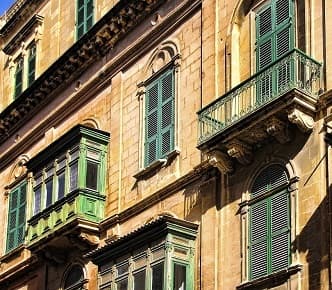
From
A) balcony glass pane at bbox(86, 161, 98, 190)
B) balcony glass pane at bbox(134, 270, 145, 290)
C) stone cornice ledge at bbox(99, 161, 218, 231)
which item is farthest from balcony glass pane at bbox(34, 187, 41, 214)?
balcony glass pane at bbox(134, 270, 145, 290)

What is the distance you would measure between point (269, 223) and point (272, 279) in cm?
128

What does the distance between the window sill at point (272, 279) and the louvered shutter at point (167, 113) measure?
17.6ft

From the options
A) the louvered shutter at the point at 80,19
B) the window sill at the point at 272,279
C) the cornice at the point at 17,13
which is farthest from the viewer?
the cornice at the point at 17,13

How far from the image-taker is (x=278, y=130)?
22.3 metres

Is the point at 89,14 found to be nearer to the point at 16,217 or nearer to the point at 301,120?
the point at 16,217

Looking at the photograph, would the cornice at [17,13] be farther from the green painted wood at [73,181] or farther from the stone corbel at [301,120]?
the stone corbel at [301,120]

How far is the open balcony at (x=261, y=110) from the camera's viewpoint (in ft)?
71.9

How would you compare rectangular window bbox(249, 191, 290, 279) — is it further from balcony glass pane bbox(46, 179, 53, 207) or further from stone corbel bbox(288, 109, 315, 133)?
balcony glass pane bbox(46, 179, 53, 207)

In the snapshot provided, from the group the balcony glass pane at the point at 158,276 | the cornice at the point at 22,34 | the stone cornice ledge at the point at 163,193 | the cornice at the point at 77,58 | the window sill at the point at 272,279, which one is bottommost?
the window sill at the point at 272,279

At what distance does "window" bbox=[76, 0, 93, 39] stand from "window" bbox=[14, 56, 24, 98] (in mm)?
4316

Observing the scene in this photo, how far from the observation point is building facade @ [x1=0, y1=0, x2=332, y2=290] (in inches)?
867

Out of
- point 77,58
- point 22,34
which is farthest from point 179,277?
A: point 22,34

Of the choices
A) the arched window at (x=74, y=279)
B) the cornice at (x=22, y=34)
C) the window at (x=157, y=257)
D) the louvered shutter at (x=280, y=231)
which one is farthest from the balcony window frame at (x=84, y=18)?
the louvered shutter at (x=280, y=231)

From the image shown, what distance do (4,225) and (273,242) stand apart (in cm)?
1479
